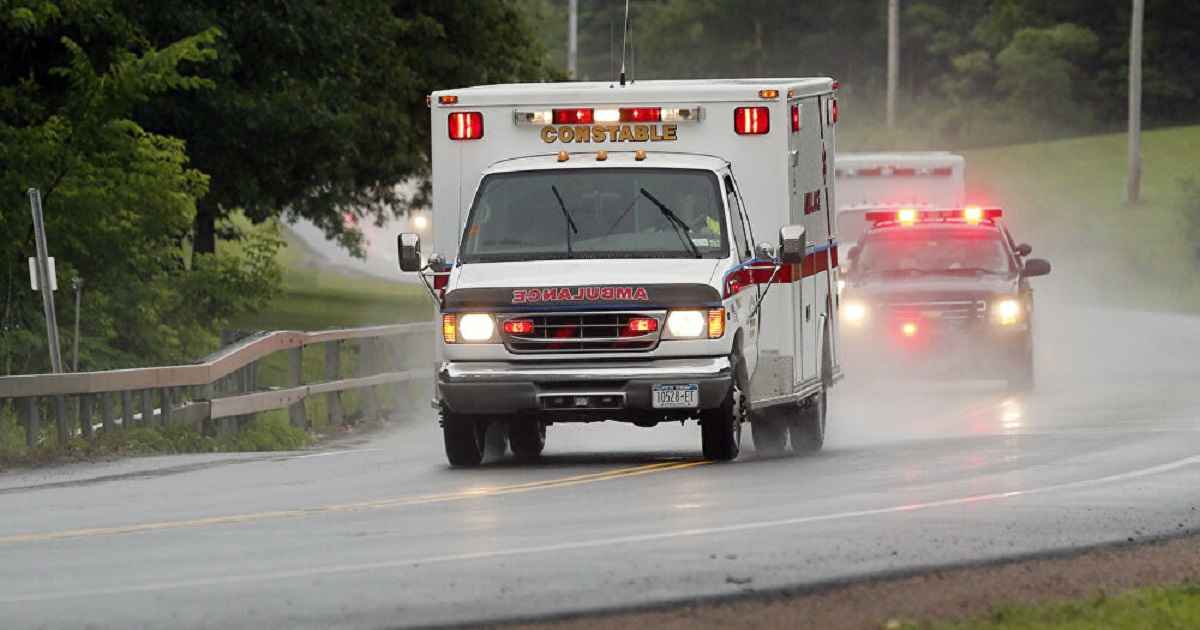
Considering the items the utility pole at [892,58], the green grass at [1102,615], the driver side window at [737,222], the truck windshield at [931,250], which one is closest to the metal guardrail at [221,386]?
the truck windshield at [931,250]

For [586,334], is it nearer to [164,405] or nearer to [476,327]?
[476,327]

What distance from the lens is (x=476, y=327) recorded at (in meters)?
16.6

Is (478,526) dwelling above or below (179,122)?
below

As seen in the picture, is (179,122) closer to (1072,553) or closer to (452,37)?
(452,37)

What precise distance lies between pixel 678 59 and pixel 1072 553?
12078cm

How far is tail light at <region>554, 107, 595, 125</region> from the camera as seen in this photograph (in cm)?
1786

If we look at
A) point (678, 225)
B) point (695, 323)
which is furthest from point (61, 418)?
point (695, 323)

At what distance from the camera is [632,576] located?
11570 millimetres

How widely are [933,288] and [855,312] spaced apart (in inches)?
37.8

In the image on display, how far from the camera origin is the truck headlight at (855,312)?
86.7 ft

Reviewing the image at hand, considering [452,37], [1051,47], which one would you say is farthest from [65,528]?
[1051,47]

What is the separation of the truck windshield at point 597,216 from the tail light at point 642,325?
0.68 meters

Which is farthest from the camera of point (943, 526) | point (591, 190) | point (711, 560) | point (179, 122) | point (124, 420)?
point (179, 122)

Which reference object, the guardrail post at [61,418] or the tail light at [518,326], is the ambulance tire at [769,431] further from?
the guardrail post at [61,418]
